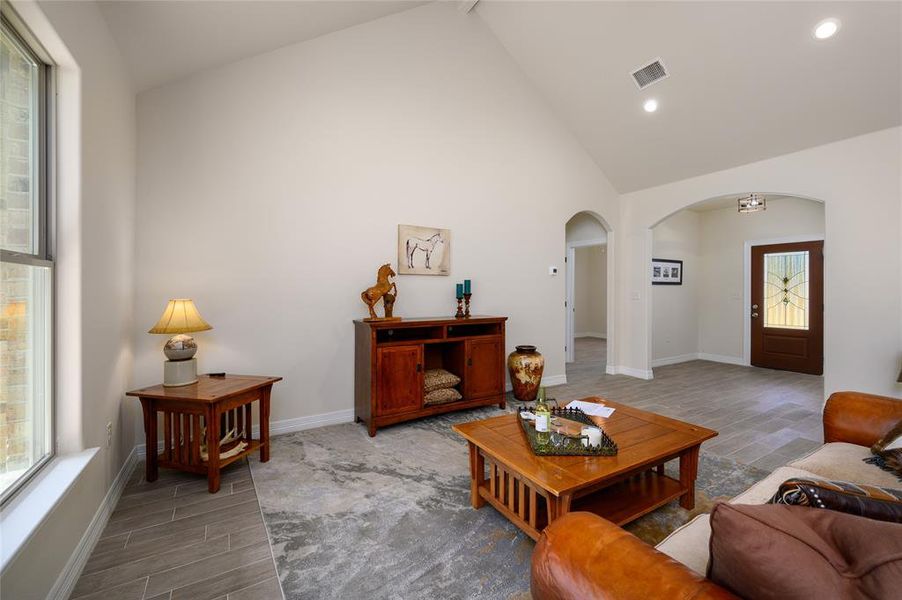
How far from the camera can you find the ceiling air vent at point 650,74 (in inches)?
148

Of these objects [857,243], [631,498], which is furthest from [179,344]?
[857,243]

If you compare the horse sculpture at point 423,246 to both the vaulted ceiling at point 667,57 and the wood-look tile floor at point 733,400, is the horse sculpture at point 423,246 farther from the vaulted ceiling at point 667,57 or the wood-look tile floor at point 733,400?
the wood-look tile floor at point 733,400

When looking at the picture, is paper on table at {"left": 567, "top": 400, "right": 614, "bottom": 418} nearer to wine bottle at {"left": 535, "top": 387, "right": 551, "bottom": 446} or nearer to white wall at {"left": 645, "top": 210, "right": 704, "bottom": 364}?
wine bottle at {"left": 535, "top": 387, "right": 551, "bottom": 446}

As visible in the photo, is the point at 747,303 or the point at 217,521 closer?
the point at 217,521

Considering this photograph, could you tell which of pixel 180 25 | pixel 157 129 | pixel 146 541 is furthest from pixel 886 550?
pixel 157 129

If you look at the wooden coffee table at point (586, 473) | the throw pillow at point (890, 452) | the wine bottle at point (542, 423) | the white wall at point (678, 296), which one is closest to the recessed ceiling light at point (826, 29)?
the throw pillow at point (890, 452)

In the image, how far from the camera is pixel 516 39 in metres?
4.30

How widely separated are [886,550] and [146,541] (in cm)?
264

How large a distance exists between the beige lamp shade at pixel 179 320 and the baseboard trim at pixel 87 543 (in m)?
0.88

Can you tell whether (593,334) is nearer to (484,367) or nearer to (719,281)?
(719,281)

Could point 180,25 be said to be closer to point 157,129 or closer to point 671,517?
point 157,129

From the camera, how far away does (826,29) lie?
291 cm

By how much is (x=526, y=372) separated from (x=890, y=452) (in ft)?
9.12

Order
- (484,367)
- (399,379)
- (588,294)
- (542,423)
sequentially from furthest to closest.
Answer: (588,294)
(484,367)
(399,379)
(542,423)
